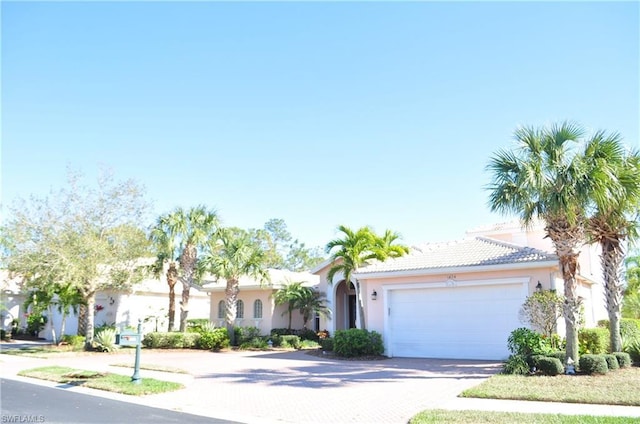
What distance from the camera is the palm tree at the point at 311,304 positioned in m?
26.8

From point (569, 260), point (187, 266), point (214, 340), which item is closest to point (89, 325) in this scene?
point (187, 266)

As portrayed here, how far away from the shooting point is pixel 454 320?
17062 millimetres

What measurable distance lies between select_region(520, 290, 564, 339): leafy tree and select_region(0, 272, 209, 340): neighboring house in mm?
21344

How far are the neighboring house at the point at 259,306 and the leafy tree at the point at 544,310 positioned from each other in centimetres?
1569

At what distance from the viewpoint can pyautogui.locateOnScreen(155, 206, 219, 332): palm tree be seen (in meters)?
26.0

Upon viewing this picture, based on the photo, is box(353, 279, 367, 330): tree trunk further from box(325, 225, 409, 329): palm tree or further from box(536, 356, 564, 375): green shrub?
box(536, 356, 564, 375): green shrub

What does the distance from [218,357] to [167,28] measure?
12.9 meters

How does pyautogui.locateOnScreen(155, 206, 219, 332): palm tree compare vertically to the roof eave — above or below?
above

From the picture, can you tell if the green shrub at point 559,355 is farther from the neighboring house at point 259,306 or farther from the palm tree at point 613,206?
the neighboring house at point 259,306

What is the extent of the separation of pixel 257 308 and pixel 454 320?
598 inches

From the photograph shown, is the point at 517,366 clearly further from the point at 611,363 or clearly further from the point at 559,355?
the point at 611,363

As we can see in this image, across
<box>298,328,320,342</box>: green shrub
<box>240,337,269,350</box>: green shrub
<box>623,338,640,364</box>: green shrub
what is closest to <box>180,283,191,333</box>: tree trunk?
<box>240,337,269,350</box>: green shrub

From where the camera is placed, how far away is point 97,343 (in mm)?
22656

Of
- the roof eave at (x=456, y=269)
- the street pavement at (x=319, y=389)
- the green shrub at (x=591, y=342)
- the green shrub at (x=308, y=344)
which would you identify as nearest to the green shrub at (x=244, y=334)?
the green shrub at (x=308, y=344)
